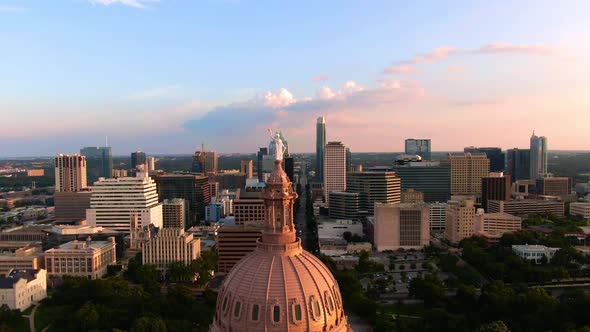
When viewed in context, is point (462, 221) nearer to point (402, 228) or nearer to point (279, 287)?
point (402, 228)

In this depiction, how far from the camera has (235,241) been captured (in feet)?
418

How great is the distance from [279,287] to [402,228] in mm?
125608

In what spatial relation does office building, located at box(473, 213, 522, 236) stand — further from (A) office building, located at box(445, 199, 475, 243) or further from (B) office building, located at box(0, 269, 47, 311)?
(B) office building, located at box(0, 269, 47, 311)

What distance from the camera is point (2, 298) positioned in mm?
→ 100688

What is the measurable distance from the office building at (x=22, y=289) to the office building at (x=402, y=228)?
102m

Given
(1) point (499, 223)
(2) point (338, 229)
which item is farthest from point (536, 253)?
(2) point (338, 229)

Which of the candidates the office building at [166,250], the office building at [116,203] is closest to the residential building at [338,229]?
the office building at [166,250]

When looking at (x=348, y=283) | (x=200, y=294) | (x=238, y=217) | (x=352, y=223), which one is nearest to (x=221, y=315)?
(x=348, y=283)

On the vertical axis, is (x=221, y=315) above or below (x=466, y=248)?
above

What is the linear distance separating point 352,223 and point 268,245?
5981 inches

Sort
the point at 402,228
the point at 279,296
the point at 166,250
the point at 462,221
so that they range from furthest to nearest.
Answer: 1. the point at 462,221
2. the point at 402,228
3. the point at 166,250
4. the point at 279,296

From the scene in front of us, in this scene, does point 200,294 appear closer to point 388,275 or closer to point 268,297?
point 388,275

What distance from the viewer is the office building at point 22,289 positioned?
3935 inches

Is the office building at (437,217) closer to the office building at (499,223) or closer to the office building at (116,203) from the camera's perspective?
the office building at (499,223)
